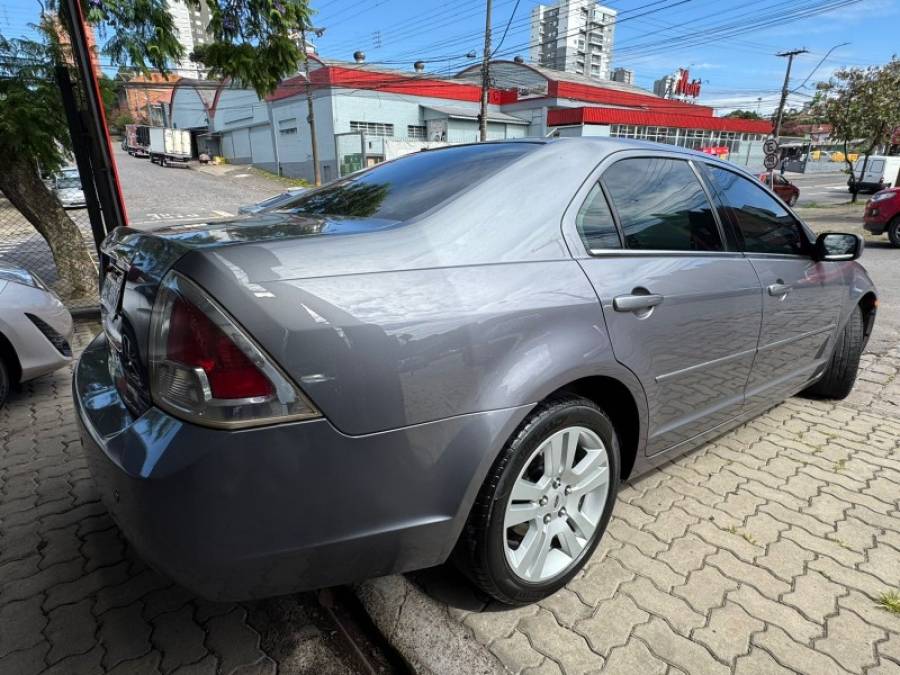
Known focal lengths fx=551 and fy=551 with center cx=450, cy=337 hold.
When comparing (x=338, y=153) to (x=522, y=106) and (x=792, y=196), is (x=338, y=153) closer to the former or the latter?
(x=522, y=106)

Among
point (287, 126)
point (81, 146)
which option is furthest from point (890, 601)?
point (287, 126)

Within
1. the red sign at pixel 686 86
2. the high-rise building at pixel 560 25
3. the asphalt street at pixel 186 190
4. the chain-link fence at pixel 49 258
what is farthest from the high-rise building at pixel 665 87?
the chain-link fence at pixel 49 258

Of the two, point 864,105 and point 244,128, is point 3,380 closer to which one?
point 864,105

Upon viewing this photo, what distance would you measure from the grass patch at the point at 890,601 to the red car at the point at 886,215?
11.9m

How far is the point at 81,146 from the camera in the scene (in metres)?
5.03

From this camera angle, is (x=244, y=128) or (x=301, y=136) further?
(x=244, y=128)

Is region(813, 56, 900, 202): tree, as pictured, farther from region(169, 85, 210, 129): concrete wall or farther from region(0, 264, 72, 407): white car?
region(169, 85, 210, 129): concrete wall

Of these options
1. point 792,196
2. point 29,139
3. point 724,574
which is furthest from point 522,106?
point 724,574

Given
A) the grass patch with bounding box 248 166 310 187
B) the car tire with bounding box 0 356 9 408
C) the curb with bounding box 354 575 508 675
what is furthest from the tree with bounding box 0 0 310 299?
the grass patch with bounding box 248 166 310 187

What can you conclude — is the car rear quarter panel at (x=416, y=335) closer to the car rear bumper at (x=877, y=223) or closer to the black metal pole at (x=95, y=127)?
the black metal pole at (x=95, y=127)

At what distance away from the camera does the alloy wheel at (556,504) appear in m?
1.81

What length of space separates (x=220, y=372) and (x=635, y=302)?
1.36 meters

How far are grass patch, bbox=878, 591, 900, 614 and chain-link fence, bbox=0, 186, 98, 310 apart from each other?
5240 millimetres

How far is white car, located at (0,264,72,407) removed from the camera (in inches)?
132
